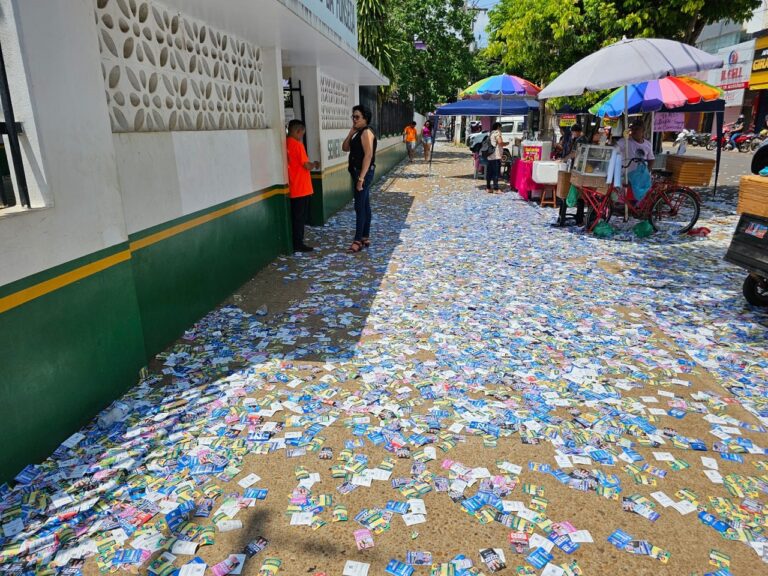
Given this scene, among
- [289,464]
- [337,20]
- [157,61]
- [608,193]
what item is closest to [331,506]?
[289,464]

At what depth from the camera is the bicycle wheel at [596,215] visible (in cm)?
951

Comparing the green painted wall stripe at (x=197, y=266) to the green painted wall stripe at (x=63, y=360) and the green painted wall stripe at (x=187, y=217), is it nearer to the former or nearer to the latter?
the green painted wall stripe at (x=187, y=217)

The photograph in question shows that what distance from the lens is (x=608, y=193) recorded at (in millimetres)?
9188

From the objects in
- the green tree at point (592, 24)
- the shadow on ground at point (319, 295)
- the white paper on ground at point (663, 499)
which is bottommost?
the white paper on ground at point (663, 499)

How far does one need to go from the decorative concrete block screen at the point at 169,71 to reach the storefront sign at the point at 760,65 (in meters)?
27.5

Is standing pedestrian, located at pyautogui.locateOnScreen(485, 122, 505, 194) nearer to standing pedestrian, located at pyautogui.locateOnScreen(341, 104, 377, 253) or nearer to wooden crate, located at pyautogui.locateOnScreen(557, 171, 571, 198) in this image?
wooden crate, located at pyautogui.locateOnScreen(557, 171, 571, 198)

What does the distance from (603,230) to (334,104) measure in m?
6.53

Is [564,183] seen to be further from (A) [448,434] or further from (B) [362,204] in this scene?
(A) [448,434]

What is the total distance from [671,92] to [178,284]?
1079 cm

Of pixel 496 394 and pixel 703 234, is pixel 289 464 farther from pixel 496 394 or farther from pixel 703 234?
pixel 703 234

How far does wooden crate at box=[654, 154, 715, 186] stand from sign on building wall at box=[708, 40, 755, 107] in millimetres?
25094

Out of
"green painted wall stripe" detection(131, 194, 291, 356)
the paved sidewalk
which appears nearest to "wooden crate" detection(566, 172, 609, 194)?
the paved sidewalk

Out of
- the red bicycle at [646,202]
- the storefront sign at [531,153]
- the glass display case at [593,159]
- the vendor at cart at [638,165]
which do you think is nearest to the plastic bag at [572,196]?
the red bicycle at [646,202]

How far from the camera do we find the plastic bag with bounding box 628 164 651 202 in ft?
30.0
